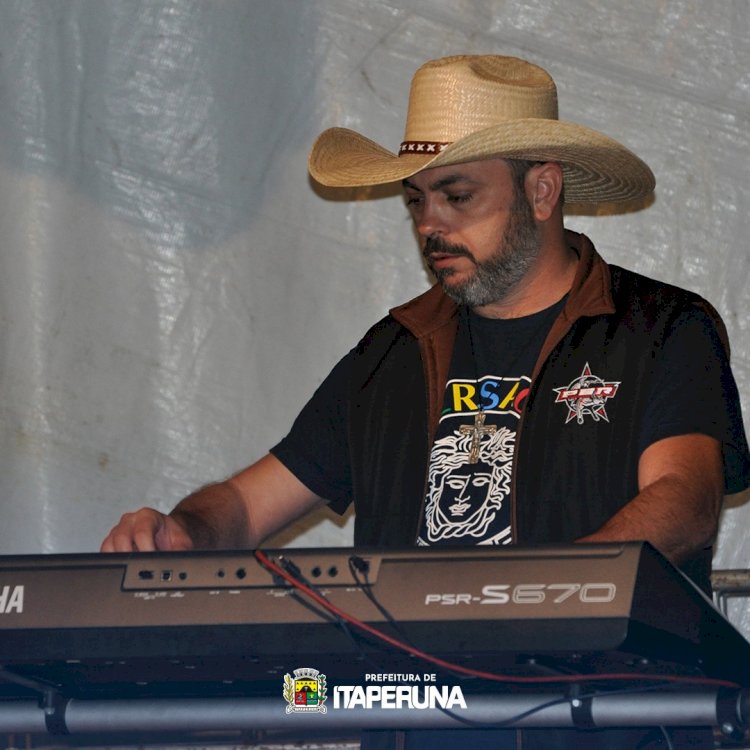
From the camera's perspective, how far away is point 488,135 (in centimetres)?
245

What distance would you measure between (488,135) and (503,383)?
42cm

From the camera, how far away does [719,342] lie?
2322mm

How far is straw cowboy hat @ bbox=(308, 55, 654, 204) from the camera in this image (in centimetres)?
249

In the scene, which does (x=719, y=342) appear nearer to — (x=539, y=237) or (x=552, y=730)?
(x=539, y=237)

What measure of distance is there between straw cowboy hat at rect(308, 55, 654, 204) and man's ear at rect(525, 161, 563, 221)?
24mm

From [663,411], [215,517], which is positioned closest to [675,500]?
[663,411]

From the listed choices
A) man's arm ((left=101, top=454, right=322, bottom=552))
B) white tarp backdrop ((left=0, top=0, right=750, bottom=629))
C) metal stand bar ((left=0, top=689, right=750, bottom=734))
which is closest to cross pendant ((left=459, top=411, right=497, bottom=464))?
man's arm ((left=101, top=454, right=322, bottom=552))

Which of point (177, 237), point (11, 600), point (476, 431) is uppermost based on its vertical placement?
point (177, 237)

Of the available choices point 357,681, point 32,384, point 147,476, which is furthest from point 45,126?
point 357,681

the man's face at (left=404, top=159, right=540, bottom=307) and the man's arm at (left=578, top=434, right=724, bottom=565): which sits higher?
the man's face at (left=404, top=159, right=540, bottom=307)

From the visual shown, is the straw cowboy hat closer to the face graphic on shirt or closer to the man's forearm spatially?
the face graphic on shirt

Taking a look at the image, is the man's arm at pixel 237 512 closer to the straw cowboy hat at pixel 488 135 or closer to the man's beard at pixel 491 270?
the man's beard at pixel 491 270

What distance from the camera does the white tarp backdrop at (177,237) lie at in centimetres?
314

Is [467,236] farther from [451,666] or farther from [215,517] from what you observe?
[451,666]
